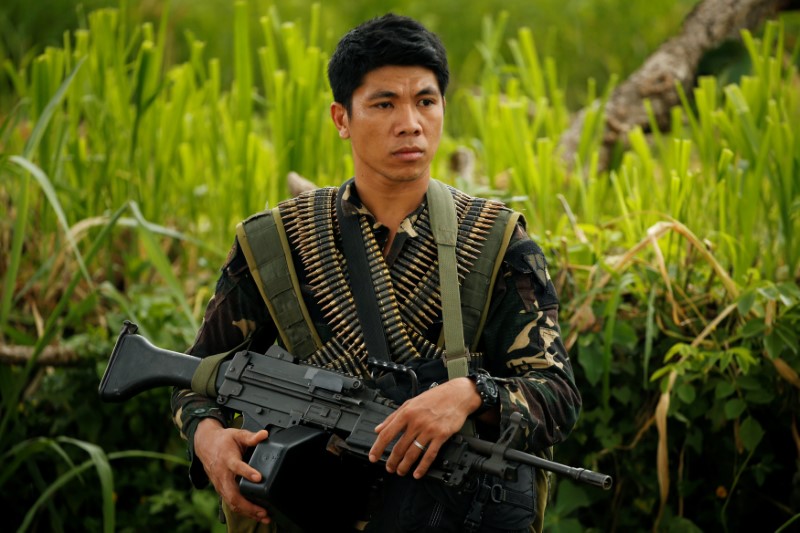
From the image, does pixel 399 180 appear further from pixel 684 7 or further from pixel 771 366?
pixel 684 7

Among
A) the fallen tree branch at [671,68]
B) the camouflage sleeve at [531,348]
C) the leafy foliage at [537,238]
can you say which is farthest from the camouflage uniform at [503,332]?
the fallen tree branch at [671,68]

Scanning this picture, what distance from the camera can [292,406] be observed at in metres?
2.50

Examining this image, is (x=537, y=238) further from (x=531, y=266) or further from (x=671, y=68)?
(x=671, y=68)

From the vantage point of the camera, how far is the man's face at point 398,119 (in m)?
2.51

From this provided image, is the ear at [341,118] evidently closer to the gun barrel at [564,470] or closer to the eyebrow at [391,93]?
the eyebrow at [391,93]

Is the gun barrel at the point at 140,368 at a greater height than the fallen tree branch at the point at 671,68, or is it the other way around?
the fallen tree branch at the point at 671,68

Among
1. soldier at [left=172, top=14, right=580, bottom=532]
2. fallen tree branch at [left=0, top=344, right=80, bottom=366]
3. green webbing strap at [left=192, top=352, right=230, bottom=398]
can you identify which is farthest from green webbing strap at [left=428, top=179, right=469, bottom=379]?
fallen tree branch at [left=0, top=344, right=80, bottom=366]

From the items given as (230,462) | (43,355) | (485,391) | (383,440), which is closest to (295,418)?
(230,462)

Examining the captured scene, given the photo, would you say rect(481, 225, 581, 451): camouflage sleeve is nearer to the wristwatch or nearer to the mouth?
the wristwatch

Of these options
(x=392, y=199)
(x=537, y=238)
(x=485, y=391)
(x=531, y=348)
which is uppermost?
(x=537, y=238)

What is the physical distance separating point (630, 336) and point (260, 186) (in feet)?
6.09

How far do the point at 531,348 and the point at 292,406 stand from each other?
576 millimetres

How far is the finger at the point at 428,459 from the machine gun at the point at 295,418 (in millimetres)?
37

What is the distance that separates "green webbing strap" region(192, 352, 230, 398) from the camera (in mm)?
2617
